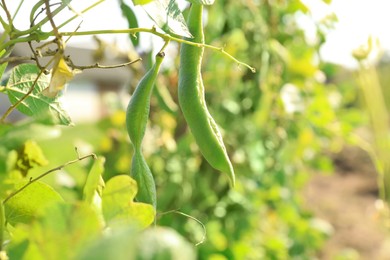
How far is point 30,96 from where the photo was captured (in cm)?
73

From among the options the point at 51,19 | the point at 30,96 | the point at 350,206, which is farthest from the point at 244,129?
the point at 350,206

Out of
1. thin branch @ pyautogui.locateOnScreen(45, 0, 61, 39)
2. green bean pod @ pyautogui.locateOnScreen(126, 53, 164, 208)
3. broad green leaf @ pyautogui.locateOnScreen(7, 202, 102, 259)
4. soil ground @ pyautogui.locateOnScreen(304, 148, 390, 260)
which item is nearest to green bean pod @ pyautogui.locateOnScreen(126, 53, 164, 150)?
green bean pod @ pyautogui.locateOnScreen(126, 53, 164, 208)

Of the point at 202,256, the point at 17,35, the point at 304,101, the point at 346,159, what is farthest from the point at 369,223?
the point at 17,35

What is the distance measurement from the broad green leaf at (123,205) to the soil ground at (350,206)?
8.22 ft

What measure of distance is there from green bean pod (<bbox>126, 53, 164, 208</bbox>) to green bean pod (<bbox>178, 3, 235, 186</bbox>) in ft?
0.12

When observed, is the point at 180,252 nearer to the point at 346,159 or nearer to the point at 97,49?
the point at 97,49

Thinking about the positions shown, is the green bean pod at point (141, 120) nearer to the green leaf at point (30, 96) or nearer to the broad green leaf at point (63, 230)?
the green leaf at point (30, 96)

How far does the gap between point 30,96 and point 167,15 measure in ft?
0.64

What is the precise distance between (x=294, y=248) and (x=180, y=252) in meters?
2.20

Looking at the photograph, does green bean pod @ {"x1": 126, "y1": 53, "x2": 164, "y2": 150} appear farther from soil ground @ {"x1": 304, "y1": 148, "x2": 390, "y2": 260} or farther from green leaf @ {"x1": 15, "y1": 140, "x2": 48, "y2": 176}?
soil ground @ {"x1": 304, "y1": 148, "x2": 390, "y2": 260}

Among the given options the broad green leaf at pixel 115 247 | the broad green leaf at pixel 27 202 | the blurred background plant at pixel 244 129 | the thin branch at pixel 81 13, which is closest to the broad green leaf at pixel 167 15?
the thin branch at pixel 81 13

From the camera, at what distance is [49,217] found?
369mm

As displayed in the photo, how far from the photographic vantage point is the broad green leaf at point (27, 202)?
2.04ft

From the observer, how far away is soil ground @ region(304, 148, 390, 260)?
426 cm
